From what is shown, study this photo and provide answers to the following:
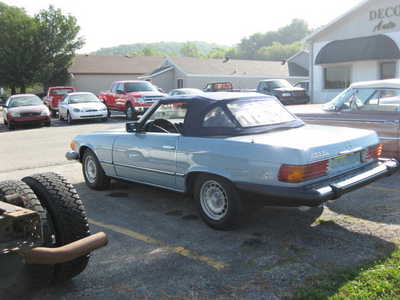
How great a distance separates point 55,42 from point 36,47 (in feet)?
6.12

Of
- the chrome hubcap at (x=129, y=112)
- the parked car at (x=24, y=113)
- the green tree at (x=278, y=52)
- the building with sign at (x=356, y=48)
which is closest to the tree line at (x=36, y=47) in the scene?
the parked car at (x=24, y=113)

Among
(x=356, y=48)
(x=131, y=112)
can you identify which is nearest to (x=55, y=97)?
(x=131, y=112)

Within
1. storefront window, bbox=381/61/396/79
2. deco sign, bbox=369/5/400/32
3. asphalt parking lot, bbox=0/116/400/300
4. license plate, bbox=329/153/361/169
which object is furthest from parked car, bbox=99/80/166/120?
license plate, bbox=329/153/361/169

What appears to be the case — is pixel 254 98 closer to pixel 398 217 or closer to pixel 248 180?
pixel 248 180

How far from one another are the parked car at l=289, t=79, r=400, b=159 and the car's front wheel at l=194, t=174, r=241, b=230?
11.7 feet

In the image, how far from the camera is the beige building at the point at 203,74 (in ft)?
139

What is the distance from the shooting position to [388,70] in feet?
71.4

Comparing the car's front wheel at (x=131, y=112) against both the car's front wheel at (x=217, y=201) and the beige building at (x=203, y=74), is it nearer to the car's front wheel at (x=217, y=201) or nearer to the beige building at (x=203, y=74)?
the car's front wheel at (x=217, y=201)

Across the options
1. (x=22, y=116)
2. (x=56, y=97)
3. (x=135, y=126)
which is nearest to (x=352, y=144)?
(x=135, y=126)

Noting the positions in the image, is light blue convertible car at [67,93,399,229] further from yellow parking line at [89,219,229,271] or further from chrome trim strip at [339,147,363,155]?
yellow parking line at [89,219,229,271]

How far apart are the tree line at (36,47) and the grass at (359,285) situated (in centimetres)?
4194

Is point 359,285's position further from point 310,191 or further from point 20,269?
point 20,269

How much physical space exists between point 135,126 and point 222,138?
1.62m

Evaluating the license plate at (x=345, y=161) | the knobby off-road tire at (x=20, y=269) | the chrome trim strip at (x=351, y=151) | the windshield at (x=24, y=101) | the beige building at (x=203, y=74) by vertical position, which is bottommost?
the knobby off-road tire at (x=20, y=269)
